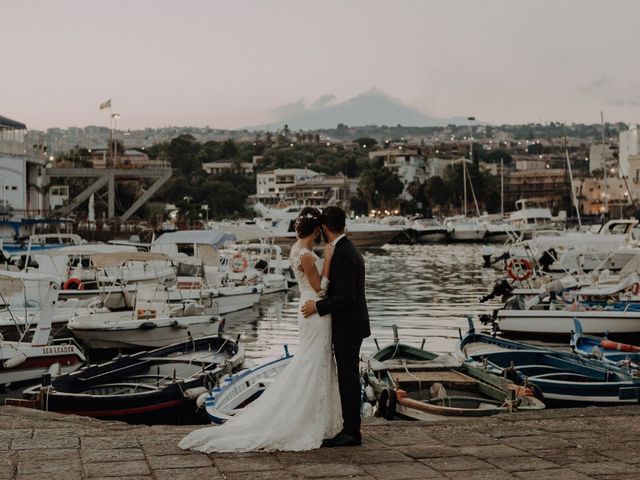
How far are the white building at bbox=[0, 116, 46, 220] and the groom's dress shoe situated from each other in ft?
191

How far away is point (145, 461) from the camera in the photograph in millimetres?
7422

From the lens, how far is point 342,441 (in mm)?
7988

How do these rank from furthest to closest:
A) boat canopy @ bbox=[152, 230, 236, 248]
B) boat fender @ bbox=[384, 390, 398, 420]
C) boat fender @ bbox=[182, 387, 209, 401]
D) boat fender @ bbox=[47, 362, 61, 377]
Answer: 1. boat canopy @ bbox=[152, 230, 236, 248]
2. boat fender @ bbox=[47, 362, 61, 377]
3. boat fender @ bbox=[182, 387, 209, 401]
4. boat fender @ bbox=[384, 390, 398, 420]

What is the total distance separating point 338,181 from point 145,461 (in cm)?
16547

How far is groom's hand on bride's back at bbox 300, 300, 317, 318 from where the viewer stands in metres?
7.96

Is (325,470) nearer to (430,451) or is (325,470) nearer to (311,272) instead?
(430,451)

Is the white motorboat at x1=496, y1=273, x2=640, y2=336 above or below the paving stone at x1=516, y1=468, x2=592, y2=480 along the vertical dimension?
below

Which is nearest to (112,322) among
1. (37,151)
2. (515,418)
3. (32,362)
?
(32,362)

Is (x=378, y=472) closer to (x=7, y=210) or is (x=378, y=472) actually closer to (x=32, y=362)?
(x=32, y=362)

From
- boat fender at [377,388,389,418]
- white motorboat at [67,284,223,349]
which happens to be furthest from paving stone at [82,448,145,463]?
white motorboat at [67,284,223,349]

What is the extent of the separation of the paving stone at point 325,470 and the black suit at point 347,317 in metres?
0.72

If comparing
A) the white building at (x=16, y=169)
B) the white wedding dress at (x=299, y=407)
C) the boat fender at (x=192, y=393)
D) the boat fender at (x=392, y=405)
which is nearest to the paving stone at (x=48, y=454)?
the white wedding dress at (x=299, y=407)

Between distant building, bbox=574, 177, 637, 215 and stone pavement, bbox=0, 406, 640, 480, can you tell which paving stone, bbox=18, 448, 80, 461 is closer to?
stone pavement, bbox=0, 406, 640, 480

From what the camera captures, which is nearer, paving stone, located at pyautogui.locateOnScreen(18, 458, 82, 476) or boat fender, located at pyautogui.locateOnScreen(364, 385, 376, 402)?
paving stone, located at pyautogui.locateOnScreen(18, 458, 82, 476)
